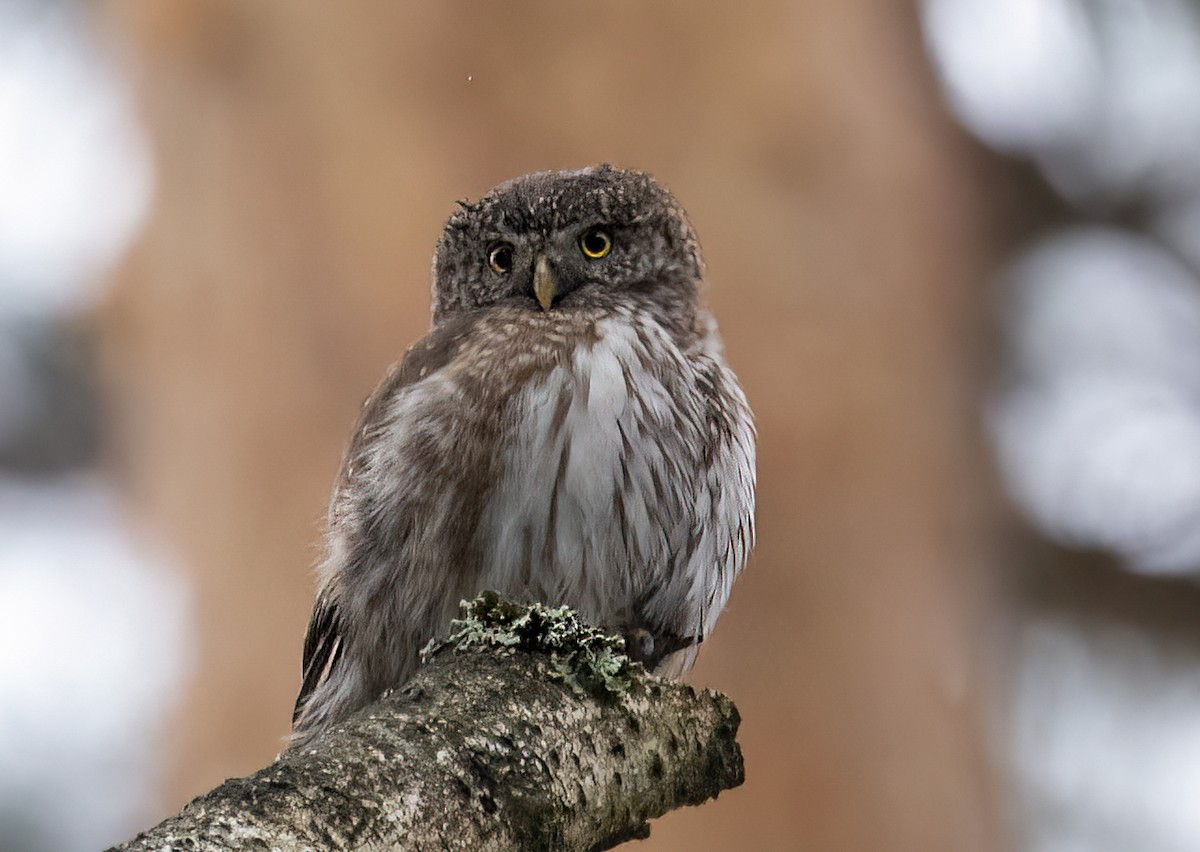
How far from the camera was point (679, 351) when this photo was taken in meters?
3.51

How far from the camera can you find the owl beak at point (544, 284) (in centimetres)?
354

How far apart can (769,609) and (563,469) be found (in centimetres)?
284

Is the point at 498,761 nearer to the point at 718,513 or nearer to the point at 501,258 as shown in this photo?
the point at 718,513

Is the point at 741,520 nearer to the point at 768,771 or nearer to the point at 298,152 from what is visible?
the point at 768,771

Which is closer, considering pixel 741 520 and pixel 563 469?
pixel 563 469

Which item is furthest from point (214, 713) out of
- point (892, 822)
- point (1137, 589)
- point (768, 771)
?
point (1137, 589)

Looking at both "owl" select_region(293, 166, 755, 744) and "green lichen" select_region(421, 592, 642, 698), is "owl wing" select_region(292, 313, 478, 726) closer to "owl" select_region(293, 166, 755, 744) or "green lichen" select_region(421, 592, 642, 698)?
"owl" select_region(293, 166, 755, 744)

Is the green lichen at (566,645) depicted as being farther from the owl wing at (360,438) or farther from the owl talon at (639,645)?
the owl wing at (360,438)

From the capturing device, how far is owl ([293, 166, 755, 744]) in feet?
10.1

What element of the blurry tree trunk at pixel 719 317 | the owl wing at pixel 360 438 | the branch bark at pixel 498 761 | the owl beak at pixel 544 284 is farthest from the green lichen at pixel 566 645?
the blurry tree trunk at pixel 719 317

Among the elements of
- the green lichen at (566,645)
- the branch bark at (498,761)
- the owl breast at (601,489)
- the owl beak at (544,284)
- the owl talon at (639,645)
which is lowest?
the branch bark at (498,761)

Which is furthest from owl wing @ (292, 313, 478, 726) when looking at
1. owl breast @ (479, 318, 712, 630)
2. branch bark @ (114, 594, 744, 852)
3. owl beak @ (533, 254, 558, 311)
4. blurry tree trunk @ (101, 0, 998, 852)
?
blurry tree trunk @ (101, 0, 998, 852)

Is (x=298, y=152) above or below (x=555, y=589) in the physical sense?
above

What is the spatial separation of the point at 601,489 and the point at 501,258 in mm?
954
